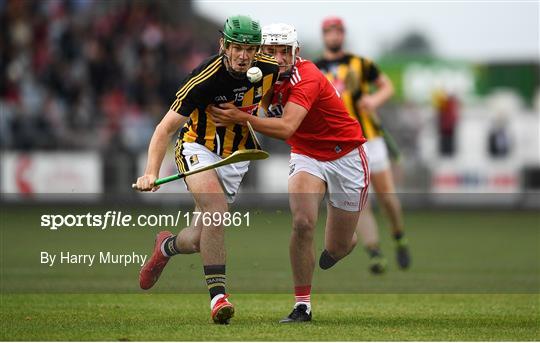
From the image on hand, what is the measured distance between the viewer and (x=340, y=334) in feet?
26.1

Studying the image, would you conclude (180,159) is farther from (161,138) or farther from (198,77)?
(198,77)

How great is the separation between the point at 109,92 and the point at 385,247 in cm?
989

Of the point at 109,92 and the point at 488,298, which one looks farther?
the point at 109,92

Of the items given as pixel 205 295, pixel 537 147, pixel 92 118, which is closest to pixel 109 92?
pixel 92 118

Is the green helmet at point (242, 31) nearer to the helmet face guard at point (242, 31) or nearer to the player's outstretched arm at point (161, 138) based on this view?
the helmet face guard at point (242, 31)

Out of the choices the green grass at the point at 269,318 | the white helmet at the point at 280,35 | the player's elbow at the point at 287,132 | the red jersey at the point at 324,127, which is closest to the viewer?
the green grass at the point at 269,318

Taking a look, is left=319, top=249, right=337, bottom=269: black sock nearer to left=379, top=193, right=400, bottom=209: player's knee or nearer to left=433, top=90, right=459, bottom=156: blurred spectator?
left=379, top=193, right=400, bottom=209: player's knee

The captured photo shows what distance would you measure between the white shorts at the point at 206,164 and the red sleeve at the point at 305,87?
67 cm

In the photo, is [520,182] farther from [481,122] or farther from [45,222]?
[45,222]

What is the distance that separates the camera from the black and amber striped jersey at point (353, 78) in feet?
44.2

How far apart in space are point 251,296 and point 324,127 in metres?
2.20

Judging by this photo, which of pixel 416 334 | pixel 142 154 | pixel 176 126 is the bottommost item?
pixel 142 154

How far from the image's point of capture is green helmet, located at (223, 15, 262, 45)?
8195 millimetres

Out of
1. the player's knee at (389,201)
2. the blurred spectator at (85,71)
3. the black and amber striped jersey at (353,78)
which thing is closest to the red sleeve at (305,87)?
the black and amber striped jersey at (353,78)
